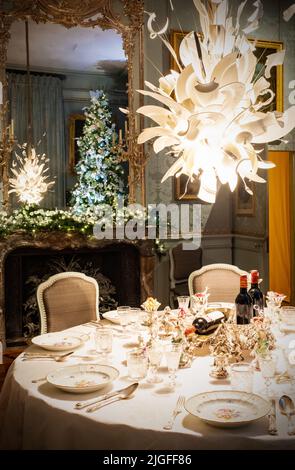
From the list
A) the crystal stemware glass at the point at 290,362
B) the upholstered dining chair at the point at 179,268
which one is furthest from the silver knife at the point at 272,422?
the upholstered dining chair at the point at 179,268

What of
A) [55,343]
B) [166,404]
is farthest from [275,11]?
[166,404]

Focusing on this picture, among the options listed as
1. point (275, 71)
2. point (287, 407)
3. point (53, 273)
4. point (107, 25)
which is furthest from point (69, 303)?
point (275, 71)

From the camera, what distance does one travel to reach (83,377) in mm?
1847

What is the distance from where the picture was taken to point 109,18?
16.6 ft

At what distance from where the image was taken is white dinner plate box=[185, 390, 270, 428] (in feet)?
4.76

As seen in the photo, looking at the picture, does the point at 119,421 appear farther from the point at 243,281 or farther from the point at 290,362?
the point at 243,281

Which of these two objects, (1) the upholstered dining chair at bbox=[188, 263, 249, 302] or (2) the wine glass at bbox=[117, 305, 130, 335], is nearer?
(2) the wine glass at bbox=[117, 305, 130, 335]

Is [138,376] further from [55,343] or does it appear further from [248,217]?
[248,217]

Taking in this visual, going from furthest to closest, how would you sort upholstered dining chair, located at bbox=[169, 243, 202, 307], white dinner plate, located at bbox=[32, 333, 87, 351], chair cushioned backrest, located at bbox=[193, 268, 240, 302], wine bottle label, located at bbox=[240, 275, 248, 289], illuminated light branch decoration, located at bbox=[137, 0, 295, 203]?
upholstered dining chair, located at bbox=[169, 243, 202, 307] → chair cushioned backrest, located at bbox=[193, 268, 240, 302] → wine bottle label, located at bbox=[240, 275, 248, 289] → white dinner plate, located at bbox=[32, 333, 87, 351] → illuminated light branch decoration, located at bbox=[137, 0, 295, 203]

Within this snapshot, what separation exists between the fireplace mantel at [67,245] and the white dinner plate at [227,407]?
3.33m

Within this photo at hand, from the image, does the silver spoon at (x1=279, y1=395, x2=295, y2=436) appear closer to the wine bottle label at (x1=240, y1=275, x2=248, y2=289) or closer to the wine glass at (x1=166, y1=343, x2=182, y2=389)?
the wine glass at (x1=166, y1=343, x2=182, y2=389)

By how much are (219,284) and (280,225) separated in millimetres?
3965

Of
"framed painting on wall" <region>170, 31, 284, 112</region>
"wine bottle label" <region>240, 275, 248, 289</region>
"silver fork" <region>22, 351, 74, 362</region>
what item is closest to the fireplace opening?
"framed painting on wall" <region>170, 31, 284, 112</region>

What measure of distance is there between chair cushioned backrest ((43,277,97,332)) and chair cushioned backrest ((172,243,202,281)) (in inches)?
95.3
